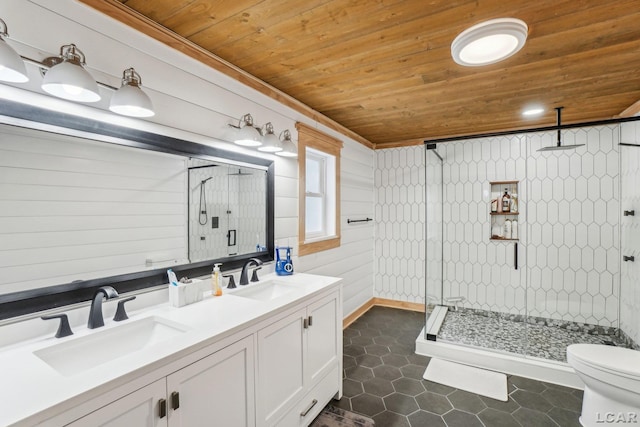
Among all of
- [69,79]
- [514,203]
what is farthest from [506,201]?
[69,79]

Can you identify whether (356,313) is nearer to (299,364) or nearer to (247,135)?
(299,364)

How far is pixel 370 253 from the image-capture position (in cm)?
442

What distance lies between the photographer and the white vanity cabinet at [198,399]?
967mm

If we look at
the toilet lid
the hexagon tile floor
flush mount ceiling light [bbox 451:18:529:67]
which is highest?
flush mount ceiling light [bbox 451:18:529:67]

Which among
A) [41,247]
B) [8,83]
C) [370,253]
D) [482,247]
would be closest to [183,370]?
[41,247]

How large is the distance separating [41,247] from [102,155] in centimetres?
47

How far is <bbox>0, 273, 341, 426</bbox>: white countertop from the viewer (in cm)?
82

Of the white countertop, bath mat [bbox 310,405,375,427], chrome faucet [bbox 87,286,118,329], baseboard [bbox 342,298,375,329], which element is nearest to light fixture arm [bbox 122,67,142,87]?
chrome faucet [bbox 87,286,118,329]

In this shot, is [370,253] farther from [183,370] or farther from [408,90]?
[183,370]

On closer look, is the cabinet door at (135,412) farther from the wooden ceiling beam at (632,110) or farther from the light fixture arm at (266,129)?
the wooden ceiling beam at (632,110)

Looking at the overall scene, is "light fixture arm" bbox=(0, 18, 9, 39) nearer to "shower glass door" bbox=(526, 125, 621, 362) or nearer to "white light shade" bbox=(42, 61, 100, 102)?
"white light shade" bbox=(42, 61, 100, 102)

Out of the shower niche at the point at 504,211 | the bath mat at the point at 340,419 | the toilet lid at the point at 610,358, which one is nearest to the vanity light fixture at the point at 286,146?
the bath mat at the point at 340,419

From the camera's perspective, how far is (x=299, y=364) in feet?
5.93

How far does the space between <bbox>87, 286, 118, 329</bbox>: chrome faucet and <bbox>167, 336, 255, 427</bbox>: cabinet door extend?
480 millimetres
